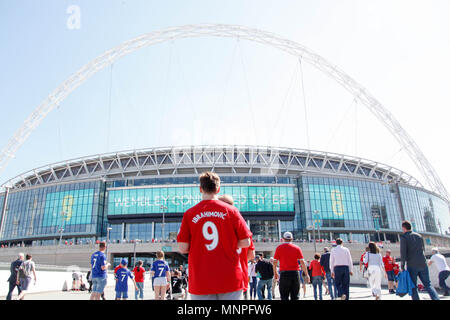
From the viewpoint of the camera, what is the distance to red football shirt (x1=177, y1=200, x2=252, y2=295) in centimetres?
329

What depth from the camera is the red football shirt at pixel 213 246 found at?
10.8 feet

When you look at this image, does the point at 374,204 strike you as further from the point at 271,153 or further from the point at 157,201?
the point at 157,201

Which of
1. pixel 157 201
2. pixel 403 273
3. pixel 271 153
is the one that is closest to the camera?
pixel 403 273

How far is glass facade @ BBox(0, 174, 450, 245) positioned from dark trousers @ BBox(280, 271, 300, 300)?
204 ft

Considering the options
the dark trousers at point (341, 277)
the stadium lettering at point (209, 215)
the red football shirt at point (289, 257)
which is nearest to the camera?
the stadium lettering at point (209, 215)

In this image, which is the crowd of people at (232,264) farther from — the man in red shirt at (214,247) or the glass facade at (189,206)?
the glass facade at (189,206)

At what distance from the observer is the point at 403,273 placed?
25.7 ft

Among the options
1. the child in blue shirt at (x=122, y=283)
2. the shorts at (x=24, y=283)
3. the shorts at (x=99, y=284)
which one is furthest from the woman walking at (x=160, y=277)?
the shorts at (x=24, y=283)

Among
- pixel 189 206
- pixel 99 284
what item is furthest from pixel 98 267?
pixel 189 206

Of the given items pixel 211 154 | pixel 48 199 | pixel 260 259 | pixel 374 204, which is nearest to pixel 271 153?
pixel 211 154

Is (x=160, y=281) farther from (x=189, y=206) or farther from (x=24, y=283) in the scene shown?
(x=189, y=206)
